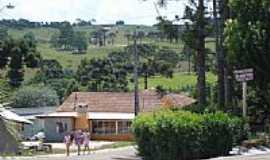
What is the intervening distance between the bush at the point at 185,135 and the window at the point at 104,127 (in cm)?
4803

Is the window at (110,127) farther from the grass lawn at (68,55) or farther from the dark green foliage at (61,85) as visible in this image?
the grass lawn at (68,55)

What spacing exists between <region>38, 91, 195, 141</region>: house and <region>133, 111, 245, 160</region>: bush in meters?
46.4

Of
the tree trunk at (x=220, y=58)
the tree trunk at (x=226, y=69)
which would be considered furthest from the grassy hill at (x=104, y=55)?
the tree trunk at (x=226, y=69)

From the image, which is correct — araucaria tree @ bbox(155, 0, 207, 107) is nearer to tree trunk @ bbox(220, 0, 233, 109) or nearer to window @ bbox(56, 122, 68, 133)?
tree trunk @ bbox(220, 0, 233, 109)

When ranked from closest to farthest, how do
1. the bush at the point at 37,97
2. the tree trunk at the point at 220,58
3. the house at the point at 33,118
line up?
the tree trunk at the point at 220,58, the house at the point at 33,118, the bush at the point at 37,97

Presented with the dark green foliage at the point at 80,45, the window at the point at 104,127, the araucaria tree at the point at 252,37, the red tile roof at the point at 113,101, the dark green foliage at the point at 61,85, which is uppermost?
the dark green foliage at the point at 80,45

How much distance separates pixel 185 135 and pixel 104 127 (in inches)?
1979

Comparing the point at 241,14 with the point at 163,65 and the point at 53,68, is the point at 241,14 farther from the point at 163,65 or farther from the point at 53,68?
the point at 53,68

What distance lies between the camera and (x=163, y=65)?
103938 millimetres

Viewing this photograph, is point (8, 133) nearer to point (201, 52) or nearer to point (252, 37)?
point (252, 37)

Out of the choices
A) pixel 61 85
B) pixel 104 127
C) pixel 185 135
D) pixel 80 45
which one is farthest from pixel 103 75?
pixel 185 135

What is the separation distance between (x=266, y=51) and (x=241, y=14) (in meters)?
2.48

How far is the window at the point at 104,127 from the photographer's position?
234 ft

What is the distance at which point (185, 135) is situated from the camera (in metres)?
22.0
